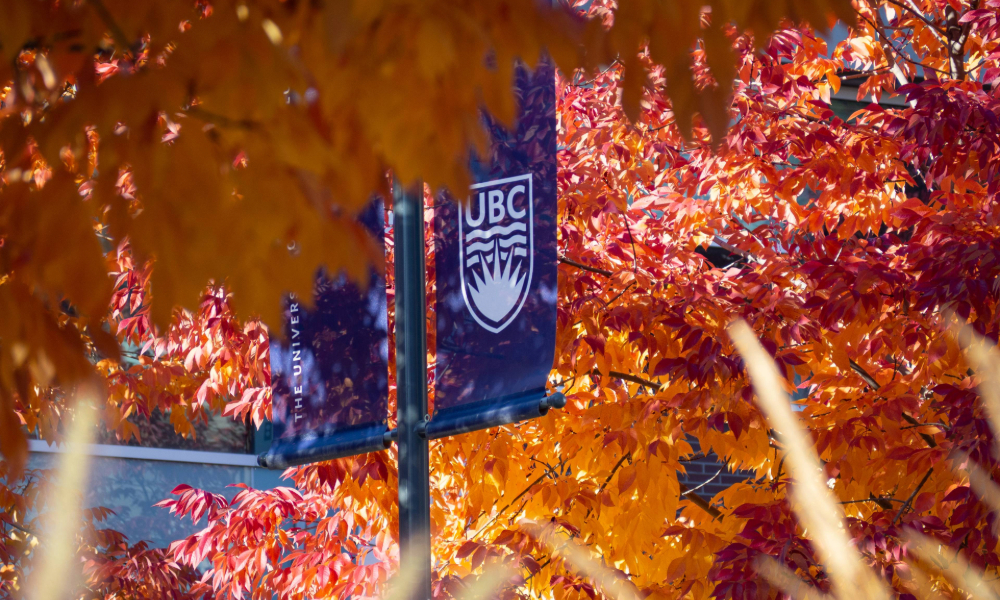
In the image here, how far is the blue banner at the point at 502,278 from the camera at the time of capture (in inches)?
143

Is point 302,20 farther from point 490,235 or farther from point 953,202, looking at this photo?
point 953,202

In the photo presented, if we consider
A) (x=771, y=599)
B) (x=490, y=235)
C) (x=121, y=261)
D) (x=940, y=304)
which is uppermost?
(x=121, y=261)

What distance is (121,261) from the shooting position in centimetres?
555

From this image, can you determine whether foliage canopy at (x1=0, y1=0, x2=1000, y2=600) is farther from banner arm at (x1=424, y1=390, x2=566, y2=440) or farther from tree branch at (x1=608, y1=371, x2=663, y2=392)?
banner arm at (x1=424, y1=390, x2=566, y2=440)

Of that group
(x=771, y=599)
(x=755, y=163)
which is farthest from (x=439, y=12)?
(x=755, y=163)

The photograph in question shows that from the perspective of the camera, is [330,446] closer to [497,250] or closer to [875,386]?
[497,250]

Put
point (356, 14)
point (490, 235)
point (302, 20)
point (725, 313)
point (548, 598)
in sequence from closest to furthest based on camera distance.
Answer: point (356, 14) < point (302, 20) < point (490, 235) < point (725, 313) < point (548, 598)

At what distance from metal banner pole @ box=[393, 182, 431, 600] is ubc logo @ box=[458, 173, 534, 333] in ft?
0.85

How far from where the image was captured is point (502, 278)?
3.74 metres

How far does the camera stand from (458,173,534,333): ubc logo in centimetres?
371

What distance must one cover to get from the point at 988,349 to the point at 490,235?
6.73 feet

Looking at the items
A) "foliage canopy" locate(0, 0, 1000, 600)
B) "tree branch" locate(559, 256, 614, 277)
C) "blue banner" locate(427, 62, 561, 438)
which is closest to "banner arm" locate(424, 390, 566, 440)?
"blue banner" locate(427, 62, 561, 438)

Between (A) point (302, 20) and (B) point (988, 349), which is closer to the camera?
(A) point (302, 20)

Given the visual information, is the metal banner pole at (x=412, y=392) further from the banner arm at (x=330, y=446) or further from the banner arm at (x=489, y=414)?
the banner arm at (x=330, y=446)
